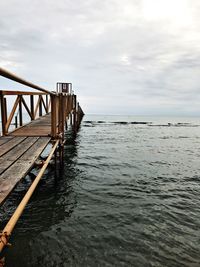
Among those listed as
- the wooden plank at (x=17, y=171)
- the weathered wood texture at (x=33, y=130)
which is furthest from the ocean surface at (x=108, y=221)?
the weathered wood texture at (x=33, y=130)

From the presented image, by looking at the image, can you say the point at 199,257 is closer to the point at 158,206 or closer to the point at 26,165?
the point at 158,206

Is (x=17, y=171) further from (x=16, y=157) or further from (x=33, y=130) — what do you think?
(x=33, y=130)

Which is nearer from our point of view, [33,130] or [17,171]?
[17,171]

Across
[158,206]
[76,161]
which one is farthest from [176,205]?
[76,161]

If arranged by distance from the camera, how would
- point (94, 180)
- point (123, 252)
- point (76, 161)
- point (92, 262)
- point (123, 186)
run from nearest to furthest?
1. point (92, 262)
2. point (123, 252)
3. point (123, 186)
4. point (94, 180)
5. point (76, 161)

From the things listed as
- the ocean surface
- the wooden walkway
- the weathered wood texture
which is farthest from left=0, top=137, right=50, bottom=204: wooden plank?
the weathered wood texture

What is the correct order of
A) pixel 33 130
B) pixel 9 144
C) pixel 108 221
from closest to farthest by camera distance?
pixel 108 221 < pixel 9 144 < pixel 33 130

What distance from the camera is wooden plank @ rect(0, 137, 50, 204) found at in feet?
10.7

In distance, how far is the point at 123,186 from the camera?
803 centimetres

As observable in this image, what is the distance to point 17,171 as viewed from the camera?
13.2 ft

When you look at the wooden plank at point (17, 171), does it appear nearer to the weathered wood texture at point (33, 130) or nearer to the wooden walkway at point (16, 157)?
the wooden walkway at point (16, 157)

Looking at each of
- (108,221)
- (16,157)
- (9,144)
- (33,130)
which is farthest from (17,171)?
(33,130)

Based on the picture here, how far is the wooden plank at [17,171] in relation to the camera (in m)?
3.25

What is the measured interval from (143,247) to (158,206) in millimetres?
2078
